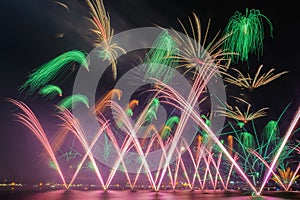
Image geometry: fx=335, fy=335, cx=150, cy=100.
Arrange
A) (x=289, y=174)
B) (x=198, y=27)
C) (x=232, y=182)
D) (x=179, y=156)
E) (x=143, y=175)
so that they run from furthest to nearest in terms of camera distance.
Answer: (x=232, y=182) < (x=143, y=175) < (x=289, y=174) < (x=179, y=156) < (x=198, y=27)

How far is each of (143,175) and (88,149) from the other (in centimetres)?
10507

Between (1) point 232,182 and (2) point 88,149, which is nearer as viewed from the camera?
(2) point 88,149

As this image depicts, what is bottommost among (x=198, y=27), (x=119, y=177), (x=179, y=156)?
(x=119, y=177)

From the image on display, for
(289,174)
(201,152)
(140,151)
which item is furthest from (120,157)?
(289,174)

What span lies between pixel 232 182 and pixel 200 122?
14217 centimetres

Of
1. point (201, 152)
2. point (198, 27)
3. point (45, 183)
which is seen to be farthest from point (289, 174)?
point (45, 183)

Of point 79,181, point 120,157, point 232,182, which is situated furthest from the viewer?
point 232,182

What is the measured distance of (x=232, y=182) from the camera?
543ft

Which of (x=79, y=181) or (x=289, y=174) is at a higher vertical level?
(x=289, y=174)

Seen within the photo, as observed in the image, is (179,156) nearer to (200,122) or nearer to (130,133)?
(130,133)

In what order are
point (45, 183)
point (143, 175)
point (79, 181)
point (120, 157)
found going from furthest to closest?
point (143, 175) < point (79, 181) < point (45, 183) < point (120, 157)

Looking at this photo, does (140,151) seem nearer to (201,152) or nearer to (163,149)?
(163,149)

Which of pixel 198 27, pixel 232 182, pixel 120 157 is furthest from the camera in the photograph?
pixel 232 182

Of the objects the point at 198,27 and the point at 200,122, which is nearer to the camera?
the point at 198,27
